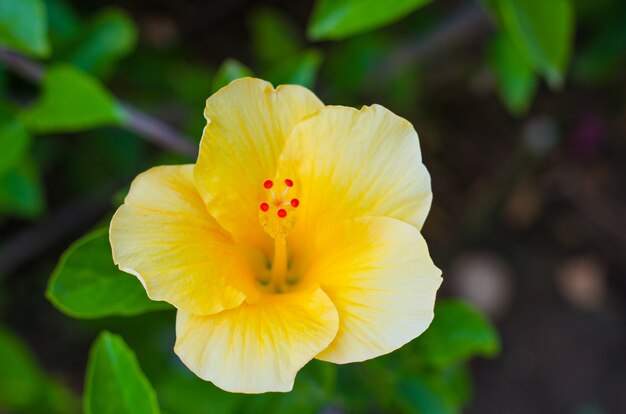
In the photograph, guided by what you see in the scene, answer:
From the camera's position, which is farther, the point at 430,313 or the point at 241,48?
the point at 241,48

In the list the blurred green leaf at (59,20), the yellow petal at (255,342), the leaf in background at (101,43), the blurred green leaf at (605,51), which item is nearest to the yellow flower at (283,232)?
the yellow petal at (255,342)

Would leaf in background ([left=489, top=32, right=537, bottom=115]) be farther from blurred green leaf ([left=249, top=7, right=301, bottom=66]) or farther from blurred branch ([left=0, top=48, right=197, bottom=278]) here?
blurred branch ([left=0, top=48, right=197, bottom=278])

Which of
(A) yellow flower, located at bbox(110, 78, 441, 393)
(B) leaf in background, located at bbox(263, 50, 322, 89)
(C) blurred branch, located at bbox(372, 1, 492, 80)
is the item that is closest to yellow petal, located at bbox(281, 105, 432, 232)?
(A) yellow flower, located at bbox(110, 78, 441, 393)

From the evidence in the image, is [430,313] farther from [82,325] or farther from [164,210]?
[82,325]

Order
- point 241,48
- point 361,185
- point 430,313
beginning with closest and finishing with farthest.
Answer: point 430,313 → point 361,185 → point 241,48

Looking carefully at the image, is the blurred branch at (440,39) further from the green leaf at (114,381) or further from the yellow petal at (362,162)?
the green leaf at (114,381)

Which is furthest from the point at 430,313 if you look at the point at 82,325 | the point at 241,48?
the point at 241,48
